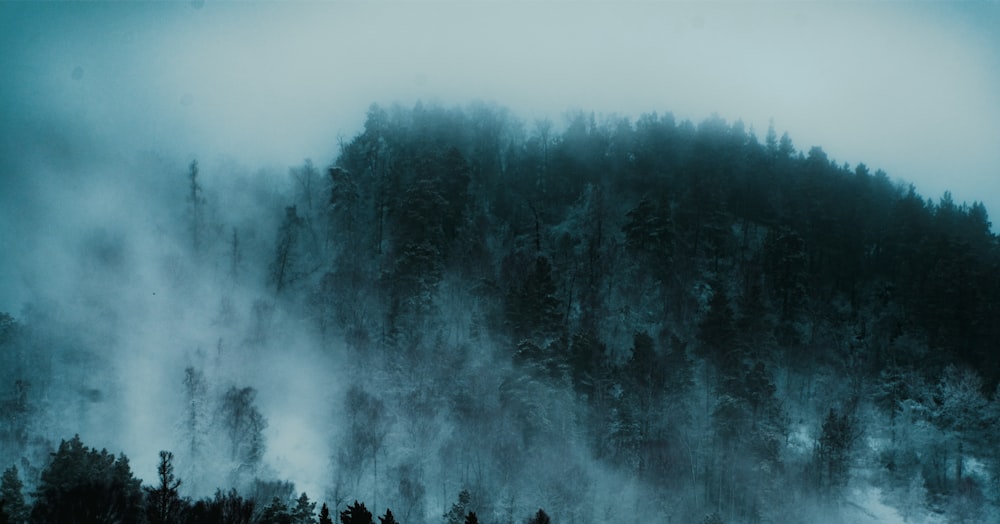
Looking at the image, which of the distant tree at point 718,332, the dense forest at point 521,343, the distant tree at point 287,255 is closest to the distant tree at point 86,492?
the dense forest at point 521,343

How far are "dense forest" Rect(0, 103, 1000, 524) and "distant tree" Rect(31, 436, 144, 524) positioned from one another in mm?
201

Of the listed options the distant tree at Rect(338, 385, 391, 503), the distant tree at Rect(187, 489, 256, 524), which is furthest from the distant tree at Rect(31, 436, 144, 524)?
the distant tree at Rect(338, 385, 391, 503)

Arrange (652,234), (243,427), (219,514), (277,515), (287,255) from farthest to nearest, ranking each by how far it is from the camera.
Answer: (287,255) → (652,234) → (243,427) → (277,515) → (219,514)

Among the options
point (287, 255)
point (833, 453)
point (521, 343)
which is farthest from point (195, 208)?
point (833, 453)

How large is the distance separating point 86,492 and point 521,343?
117 feet

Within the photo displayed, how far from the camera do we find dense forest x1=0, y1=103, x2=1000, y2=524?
189 feet

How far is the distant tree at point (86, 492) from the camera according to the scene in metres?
34.2

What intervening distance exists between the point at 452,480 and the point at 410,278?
23560mm

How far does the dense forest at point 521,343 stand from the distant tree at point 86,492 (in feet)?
0.66

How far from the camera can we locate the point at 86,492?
36375mm

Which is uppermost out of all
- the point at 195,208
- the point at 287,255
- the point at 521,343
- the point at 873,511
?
the point at 195,208

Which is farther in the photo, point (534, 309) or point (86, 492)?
point (534, 309)

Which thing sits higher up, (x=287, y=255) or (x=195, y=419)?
(x=287, y=255)

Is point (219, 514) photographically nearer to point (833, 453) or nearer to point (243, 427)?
point (243, 427)
